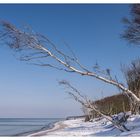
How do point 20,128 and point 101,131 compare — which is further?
point 20,128

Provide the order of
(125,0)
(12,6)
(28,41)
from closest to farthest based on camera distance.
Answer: (125,0) → (12,6) → (28,41)

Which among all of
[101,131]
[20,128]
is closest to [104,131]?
[101,131]

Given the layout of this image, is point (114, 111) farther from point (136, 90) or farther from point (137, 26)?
point (137, 26)

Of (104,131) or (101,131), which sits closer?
(104,131)

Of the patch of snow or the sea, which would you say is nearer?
the patch of snow

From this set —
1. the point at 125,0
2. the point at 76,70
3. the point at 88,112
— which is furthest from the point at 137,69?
the point at 88,112

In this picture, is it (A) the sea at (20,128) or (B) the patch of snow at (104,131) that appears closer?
(B) the patch of snow at (104,131)

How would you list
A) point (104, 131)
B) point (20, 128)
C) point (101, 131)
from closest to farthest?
point (104, 131) → point (101, 131) → point (20, 128)

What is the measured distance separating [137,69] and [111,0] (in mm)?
3390

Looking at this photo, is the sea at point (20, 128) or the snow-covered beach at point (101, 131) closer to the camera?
the snow-covered beach at point (101, 131)

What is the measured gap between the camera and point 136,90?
8086 millimetres

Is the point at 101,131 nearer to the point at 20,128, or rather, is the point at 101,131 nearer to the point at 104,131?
the point at 104,131

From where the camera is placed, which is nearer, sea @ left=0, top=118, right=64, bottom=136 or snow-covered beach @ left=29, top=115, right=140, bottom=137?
snow-covered beach @ left=29, top=115, right=140, bottom=137

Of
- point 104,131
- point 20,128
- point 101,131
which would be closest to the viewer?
point 104,131
